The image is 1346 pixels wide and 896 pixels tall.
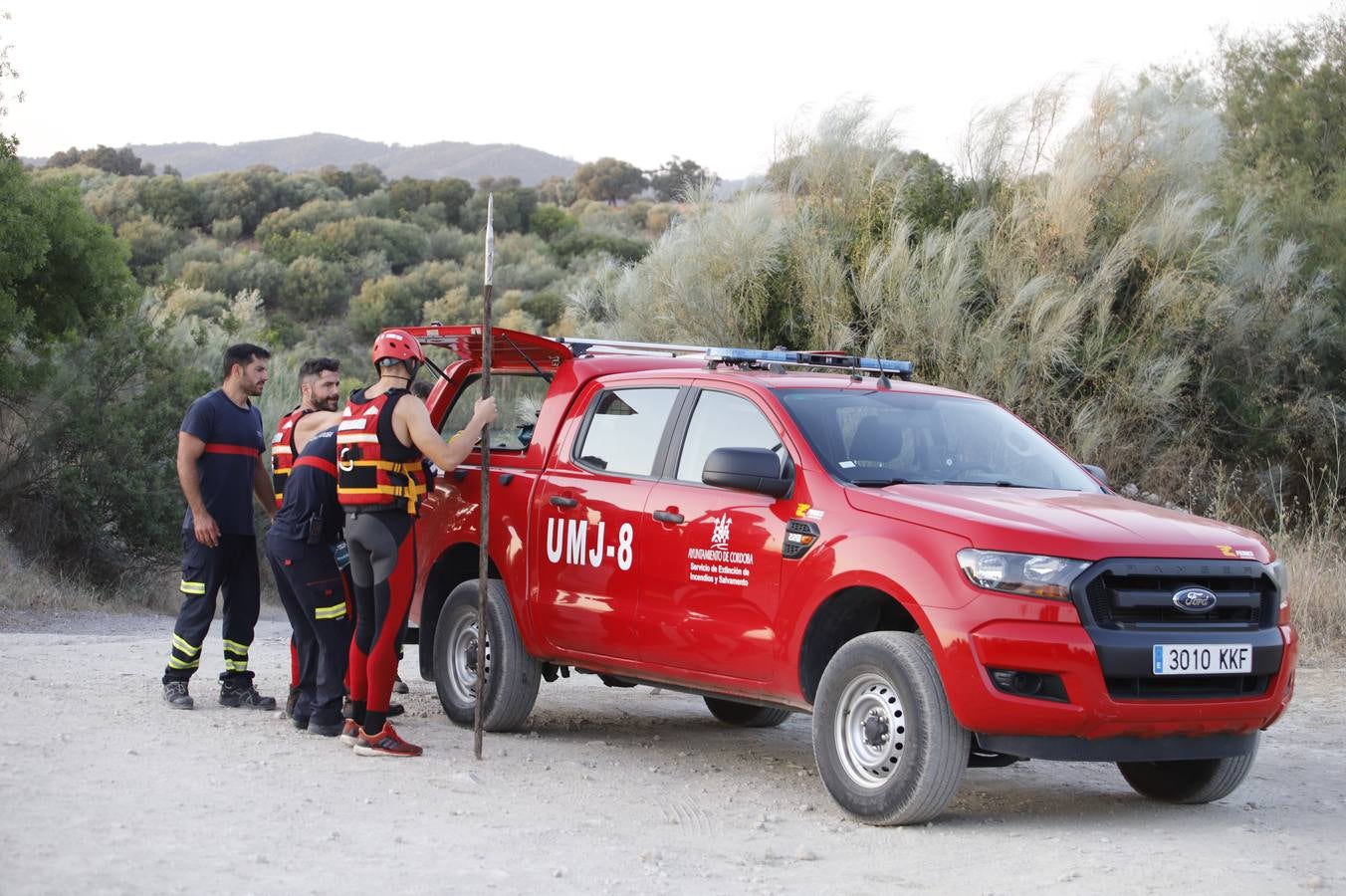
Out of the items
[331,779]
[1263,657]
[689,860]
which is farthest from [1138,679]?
[331,779]

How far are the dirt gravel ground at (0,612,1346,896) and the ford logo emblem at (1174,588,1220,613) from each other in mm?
946

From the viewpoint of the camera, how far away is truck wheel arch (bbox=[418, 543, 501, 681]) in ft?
30.3

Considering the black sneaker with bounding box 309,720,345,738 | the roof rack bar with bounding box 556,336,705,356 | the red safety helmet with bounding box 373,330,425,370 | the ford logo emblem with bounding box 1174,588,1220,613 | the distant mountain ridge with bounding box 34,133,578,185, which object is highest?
the distant mountain ridge with bounding box 34,133,578,185

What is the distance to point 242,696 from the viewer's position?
9.49m

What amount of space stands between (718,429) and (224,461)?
128 inches

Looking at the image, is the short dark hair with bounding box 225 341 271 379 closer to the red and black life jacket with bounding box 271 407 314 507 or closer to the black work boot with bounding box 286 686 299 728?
the red and black life jacket with bounding box 271 407 314 507

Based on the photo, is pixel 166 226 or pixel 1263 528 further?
pixel 166 226

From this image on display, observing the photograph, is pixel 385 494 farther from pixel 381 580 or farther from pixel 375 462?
pixel 381 580

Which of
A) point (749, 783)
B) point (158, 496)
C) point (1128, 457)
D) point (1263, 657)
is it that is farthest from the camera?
point (158, 496)

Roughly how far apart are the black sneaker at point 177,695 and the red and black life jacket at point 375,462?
80.6 inches

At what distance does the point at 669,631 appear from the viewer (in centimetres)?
766

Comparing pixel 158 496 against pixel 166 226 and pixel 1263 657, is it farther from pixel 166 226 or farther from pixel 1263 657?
pixel 166 226

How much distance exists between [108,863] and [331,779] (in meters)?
1.86

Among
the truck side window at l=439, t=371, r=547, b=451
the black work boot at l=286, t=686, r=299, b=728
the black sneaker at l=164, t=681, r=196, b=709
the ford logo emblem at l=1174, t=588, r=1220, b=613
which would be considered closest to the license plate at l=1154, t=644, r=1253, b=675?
the ford logo emblem at l=1174, t=588, r=1220, b=613
